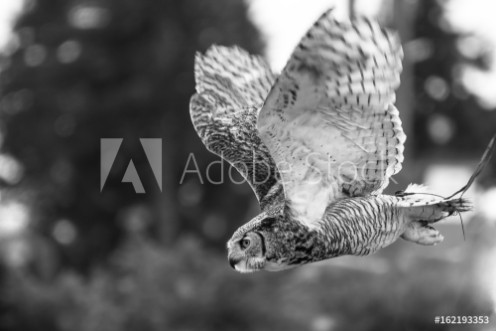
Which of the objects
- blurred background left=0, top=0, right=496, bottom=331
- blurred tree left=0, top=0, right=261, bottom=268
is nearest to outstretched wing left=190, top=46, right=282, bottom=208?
blurred background left=0, top=0, right=496, bottom=331

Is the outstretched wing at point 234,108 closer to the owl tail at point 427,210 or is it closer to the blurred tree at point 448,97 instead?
the owl tail at point 427,210

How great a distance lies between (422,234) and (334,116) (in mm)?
544

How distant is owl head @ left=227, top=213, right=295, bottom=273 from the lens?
107 inches

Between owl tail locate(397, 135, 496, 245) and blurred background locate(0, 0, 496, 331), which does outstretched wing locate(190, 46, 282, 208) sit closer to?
owl tail locate(397, 135, 496, 245)

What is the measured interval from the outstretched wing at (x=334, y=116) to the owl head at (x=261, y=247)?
0.29ft

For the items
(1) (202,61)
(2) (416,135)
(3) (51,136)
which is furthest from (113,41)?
(1) (202,61)

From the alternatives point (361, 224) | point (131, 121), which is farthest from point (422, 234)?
point (131, 121)

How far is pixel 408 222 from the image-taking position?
10.1ft

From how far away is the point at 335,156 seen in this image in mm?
2895

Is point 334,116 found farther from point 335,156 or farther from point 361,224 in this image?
point 361,224

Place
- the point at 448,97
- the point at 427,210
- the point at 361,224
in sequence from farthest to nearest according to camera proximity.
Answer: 1. the point at 448,97
2. the point at 427,210
3. the point at 361,224

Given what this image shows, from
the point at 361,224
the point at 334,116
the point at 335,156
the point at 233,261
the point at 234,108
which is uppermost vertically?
the point at 234,108

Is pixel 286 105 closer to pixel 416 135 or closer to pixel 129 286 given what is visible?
pixel 129 286

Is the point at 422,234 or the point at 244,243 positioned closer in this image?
the point at 244,243
